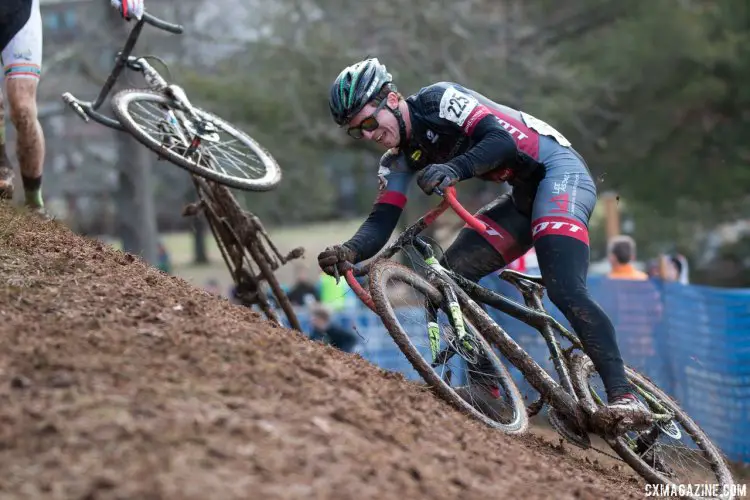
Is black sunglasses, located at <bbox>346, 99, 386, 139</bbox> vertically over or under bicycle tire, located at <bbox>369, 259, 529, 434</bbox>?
over

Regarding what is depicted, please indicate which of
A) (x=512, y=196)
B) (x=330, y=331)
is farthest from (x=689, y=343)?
(x=512, y=196)

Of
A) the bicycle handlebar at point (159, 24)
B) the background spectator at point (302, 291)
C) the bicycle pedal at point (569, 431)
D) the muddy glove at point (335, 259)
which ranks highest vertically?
the bicycle handlebar at point (159, 24)

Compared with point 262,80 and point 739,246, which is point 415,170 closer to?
point 262,80

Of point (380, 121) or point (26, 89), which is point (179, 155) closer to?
point (26, 89)

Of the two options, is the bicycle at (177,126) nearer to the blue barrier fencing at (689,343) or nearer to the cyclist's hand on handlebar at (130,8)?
the cyclist's hand on handlebar at (130,8)

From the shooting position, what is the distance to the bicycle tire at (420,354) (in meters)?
5.04

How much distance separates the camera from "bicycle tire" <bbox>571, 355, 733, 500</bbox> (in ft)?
17.9

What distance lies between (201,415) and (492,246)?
2939 mm

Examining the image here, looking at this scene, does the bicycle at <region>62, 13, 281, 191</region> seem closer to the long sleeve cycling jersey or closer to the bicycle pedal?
the long sleeve cycling jersey

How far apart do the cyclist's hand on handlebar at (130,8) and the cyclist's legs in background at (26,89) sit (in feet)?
1.80

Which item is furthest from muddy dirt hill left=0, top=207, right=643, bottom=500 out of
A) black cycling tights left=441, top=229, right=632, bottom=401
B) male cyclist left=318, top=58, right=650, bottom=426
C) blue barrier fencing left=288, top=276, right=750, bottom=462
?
blue barrier fencing left=288, top=276, right=750, bottom=462

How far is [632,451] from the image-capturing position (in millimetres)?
5504

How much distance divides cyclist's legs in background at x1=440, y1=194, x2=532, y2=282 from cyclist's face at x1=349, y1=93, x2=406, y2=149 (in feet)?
2.77

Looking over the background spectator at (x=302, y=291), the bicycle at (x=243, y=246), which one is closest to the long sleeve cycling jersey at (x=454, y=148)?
the bicycle at (x=243, y=246)
